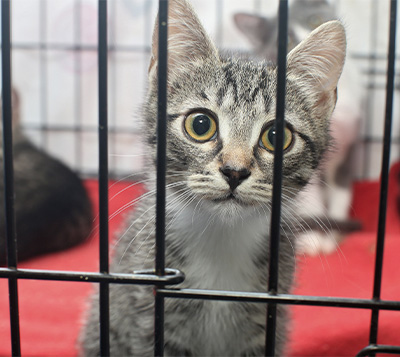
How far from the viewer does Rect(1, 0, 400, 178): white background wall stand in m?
2.65

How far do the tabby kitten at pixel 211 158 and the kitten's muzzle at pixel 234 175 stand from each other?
0.20 feet

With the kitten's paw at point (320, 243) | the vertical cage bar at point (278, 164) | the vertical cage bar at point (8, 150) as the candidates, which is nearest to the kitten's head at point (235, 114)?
the vertical cage bar at point (278, 164)

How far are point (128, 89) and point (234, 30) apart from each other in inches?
28.4

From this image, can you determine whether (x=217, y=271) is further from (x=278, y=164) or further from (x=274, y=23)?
(x=274, y=23)

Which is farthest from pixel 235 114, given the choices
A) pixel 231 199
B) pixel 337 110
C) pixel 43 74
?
A: pixel 43 74

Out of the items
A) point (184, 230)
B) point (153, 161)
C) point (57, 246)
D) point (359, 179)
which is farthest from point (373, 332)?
point (359, 179)

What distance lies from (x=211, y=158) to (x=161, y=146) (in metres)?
0.19

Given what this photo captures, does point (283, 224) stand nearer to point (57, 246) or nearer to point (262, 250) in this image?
point (262, 250)

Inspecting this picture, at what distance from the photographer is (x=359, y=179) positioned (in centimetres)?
280

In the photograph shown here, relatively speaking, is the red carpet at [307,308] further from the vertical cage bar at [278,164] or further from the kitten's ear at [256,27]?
the kitten's ear at [256,27]

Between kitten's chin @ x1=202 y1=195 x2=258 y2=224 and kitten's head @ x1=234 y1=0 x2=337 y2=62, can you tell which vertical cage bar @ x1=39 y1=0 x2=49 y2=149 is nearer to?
kitten's head @ x1=234 y1=0 x2=337 y2=62

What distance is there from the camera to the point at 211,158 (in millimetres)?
885

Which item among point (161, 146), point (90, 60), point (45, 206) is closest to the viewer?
point (161, 146)

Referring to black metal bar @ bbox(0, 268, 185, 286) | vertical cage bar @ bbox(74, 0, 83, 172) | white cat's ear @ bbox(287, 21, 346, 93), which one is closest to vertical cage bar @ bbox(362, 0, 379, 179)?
vertical cage bar @ bbox(74, 0, 83, 172)
